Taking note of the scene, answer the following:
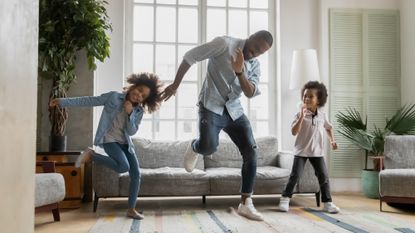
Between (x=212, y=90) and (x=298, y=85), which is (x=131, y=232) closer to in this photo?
(x=212, y=90)

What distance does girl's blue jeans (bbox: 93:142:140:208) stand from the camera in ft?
9.64

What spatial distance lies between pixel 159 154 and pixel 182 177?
0.58 m

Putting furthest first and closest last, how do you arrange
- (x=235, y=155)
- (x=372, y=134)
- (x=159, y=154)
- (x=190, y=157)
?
(x=372, y=134) < (x=235, y=155) < (x=159, y=154) < (x=190, y=157)

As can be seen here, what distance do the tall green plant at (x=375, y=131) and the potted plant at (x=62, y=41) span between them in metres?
2.75

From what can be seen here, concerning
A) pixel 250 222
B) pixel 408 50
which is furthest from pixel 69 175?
pixel 408 50

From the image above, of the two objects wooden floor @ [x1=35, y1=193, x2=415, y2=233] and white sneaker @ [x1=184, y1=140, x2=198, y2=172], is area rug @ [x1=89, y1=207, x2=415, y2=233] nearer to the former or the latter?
wooden floor @ [x1=35, y1=193, x2=415, y2=233]

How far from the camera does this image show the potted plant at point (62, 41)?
3.53 metres

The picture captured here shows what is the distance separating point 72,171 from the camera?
3518 millimetres

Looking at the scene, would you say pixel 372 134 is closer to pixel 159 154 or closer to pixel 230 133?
pixel 230 133

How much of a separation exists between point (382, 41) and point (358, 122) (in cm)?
113

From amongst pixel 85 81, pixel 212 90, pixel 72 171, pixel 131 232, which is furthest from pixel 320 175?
pixel 85 81

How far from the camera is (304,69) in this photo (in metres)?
4.05

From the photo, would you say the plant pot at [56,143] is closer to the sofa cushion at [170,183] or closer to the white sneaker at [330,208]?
the sofa cushion at [170,183]

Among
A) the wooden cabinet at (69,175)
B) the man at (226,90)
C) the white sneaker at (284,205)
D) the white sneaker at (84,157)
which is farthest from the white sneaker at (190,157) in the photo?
the wooden cabinet at (69,175)
